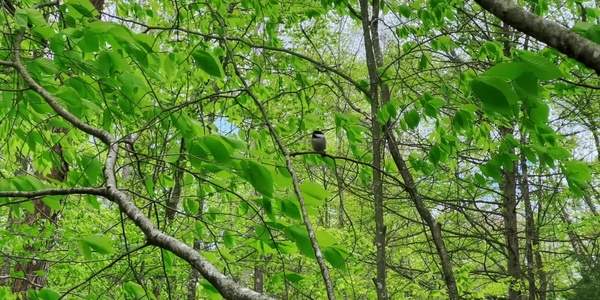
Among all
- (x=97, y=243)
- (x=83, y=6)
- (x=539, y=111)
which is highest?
(x=83, y=6)

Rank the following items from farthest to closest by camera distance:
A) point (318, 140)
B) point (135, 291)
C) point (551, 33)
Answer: point (318, 140), point (135, 291), point (551, 33)

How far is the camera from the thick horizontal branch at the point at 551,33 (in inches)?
40.9

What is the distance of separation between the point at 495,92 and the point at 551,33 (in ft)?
0.63

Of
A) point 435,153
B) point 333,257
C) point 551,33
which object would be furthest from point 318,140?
point 551,33

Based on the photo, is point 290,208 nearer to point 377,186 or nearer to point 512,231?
point 377,186

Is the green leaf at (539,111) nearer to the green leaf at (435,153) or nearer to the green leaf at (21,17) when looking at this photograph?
the green leaf at (435,153)

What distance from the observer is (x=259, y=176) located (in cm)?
134

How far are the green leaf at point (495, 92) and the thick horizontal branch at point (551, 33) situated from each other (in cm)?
15

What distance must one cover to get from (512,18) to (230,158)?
92 cm

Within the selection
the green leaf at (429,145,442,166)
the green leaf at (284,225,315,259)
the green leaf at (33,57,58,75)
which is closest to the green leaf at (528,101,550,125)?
the green leaf at (429,145,442,166)

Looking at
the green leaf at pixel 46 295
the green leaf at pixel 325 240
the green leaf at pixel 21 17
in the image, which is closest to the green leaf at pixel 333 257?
the green leaf at pixel 325 240

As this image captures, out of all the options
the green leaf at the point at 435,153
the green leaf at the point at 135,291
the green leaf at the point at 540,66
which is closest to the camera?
the green leaf at the point at 540,66

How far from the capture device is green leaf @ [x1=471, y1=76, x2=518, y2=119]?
118 cm

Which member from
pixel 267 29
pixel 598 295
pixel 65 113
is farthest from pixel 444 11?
pixel 598 295
